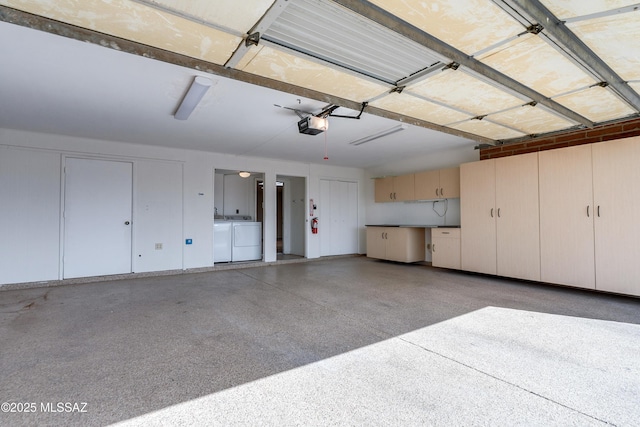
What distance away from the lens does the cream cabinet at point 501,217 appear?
4.49 m

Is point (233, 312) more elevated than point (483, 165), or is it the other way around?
point (483, 165)

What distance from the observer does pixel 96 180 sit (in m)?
5.14

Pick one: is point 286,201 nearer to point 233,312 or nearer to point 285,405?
point 233,312

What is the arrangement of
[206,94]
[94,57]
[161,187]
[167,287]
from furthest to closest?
[161,187]
[167,287]
[206,94]
[94,57]

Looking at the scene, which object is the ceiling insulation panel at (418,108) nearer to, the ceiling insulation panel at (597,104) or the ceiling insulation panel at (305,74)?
the ceiling insulation panel at (305,74)

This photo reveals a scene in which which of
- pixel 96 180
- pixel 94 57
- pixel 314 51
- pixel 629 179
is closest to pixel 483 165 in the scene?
pixel 629 179

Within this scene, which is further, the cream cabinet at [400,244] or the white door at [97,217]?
the cream cabinet at [400,244]

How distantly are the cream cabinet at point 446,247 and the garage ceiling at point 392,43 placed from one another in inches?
110

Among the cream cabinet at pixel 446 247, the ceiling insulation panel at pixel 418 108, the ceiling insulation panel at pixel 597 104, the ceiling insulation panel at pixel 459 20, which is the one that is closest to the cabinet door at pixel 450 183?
the cream cabinet at pixel 446 247

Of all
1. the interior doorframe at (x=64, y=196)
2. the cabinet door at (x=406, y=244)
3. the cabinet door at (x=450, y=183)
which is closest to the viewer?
the interior doorframe at (x=64, y=196)

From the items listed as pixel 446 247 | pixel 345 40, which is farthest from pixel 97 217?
pixel 446 247

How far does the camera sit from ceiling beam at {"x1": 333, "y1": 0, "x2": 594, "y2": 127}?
1.80 meters

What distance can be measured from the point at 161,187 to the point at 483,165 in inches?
227

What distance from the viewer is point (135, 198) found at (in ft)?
17.7
